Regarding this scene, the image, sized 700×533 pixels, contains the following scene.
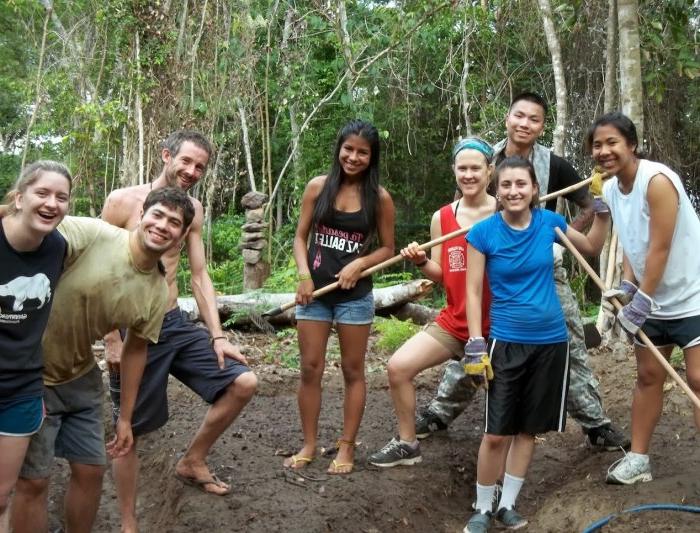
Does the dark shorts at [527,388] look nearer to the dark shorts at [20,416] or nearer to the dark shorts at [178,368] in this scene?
the dark shorts at [178,368]

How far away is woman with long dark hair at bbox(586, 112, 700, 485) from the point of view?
3.70 m

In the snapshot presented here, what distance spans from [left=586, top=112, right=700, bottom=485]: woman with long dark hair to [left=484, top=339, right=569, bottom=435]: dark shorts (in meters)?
0.43

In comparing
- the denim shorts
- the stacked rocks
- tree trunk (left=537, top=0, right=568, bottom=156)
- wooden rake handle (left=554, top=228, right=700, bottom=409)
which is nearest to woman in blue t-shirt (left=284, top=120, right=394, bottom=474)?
the denim shorts

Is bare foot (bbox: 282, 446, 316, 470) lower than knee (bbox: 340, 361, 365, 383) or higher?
lower

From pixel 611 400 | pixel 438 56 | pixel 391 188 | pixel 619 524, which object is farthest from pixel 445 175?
pixel 619 524

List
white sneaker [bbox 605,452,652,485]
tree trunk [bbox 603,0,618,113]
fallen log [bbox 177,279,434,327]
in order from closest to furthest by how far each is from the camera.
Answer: white sneaker [bbox 605,452,652,485] < tree trunk [bbox 603,0,618,113] < fallen log [bbox 177,279,434,327]

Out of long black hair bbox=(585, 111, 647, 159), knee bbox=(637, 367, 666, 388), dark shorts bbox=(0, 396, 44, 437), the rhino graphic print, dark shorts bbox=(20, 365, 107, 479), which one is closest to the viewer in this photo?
the rhino graphic print

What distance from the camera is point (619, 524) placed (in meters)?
3.65

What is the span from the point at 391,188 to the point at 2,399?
12.5 metres

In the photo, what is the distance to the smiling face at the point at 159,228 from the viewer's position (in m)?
3.33

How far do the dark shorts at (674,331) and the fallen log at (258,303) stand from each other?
432 cm

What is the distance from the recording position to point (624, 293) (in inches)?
159

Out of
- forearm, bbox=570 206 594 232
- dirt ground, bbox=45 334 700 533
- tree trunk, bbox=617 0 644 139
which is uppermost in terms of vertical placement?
tree trunk, bbox=617 0 644 139

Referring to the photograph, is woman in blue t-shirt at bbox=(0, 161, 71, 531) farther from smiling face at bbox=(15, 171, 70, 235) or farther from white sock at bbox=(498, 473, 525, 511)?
white sock at bbox=(498, 473, 525, 511)
